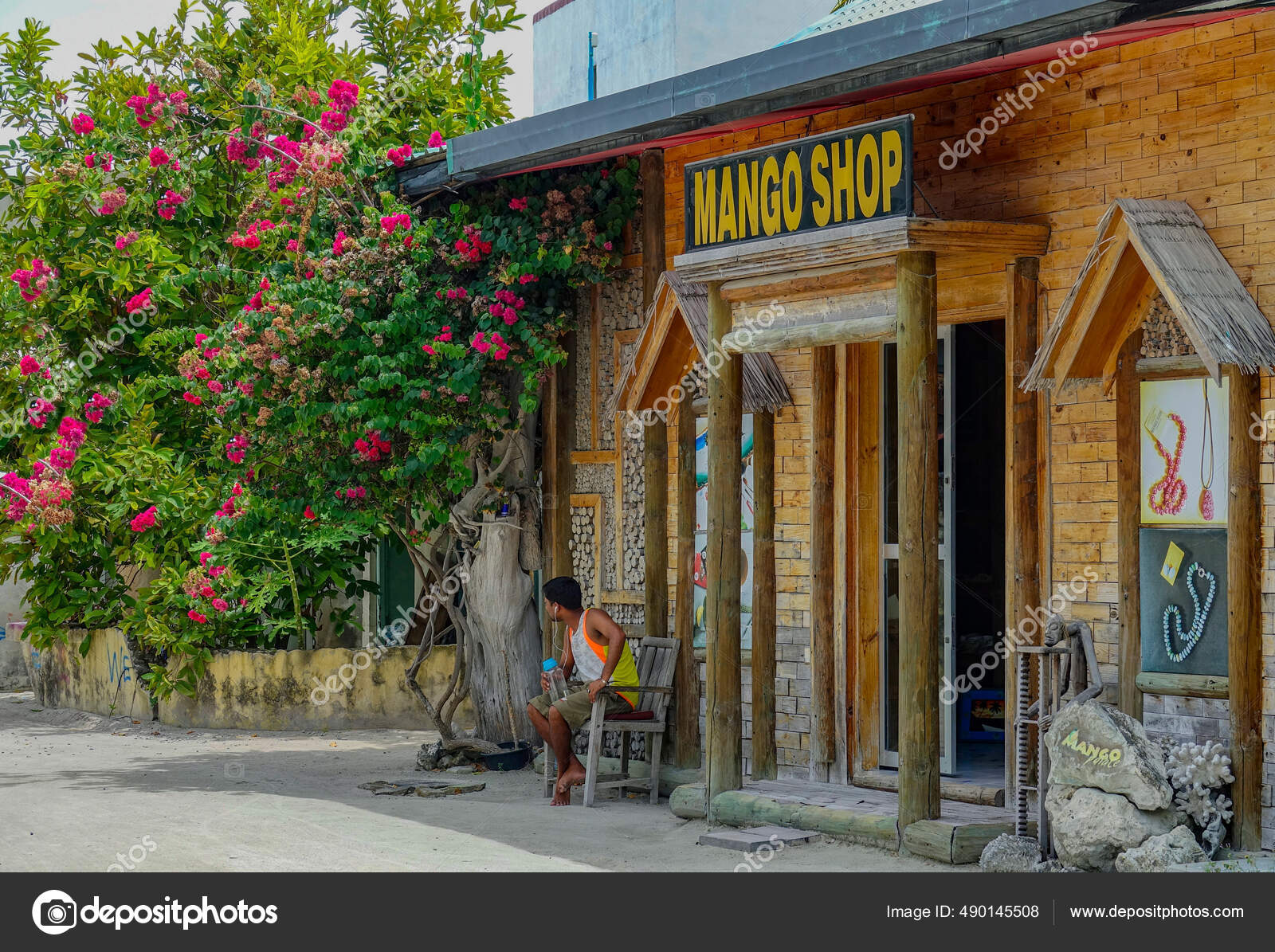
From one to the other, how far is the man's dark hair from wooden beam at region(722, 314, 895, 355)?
2.05 m

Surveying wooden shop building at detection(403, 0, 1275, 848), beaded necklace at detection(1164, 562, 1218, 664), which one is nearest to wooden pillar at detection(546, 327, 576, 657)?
wooden shop building at detection(403, 0, 1275, 848)

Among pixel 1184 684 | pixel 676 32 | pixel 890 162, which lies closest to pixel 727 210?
pixel 890 162

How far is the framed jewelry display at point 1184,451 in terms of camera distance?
666 centimetres

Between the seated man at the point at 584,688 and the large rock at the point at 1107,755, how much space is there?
292 cm

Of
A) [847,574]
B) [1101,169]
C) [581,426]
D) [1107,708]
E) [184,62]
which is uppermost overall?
[184,62]

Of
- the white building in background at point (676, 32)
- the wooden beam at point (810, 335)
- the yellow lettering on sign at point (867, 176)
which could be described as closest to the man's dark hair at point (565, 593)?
the wooden beam at point (810, 335)

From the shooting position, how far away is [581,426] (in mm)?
10461

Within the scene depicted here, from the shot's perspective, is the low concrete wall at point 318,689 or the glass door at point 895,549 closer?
the glass door at point 895,549

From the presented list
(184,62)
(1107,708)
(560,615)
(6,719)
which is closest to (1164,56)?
(1107,708)

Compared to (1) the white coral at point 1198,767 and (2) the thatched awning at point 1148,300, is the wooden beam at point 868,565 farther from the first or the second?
(1) the white coral at point 1198,767

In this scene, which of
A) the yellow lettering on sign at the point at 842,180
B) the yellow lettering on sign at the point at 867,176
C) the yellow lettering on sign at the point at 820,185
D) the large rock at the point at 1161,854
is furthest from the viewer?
the yellow lettering on sign at the point at 820,185

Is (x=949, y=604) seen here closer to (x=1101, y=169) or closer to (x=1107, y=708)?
(x=1107, y=708)

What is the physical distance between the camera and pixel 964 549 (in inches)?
421

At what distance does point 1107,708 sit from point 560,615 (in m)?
3.70
